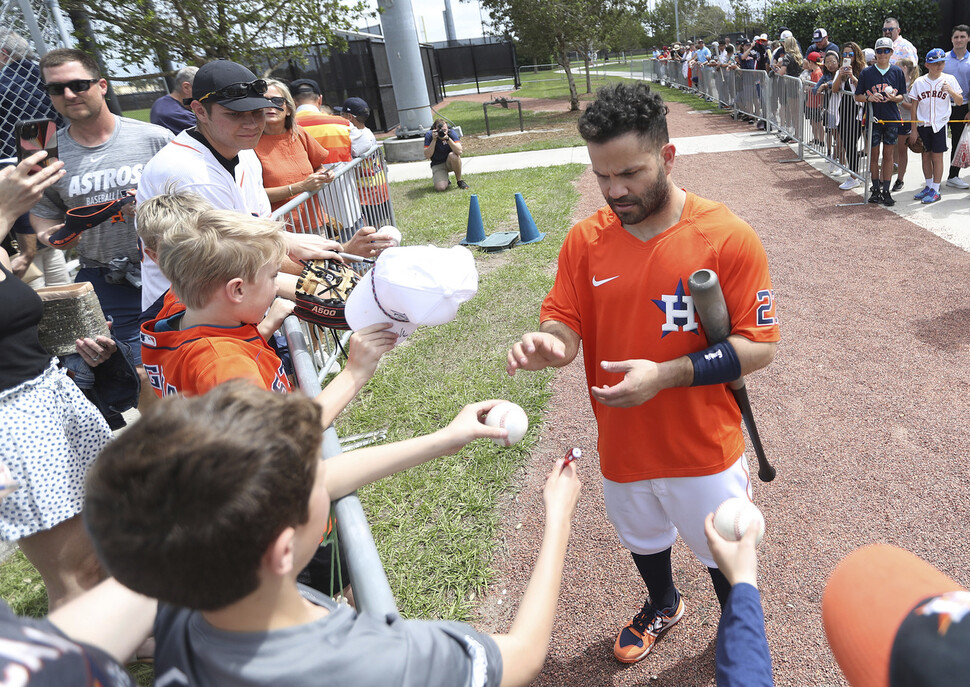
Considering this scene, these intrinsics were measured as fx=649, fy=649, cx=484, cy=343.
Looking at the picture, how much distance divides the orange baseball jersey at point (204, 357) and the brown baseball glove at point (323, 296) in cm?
31

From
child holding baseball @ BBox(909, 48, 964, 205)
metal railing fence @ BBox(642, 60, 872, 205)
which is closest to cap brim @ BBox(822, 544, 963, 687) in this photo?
metal railing fence @ BBox(642, 60, 872, 205)

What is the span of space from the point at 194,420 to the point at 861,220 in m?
9.24

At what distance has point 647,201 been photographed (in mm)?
2176

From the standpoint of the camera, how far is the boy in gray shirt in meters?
0.99

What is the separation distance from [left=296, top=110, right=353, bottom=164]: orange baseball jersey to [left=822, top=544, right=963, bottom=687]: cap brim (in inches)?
253

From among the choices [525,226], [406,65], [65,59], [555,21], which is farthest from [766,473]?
[555,21]

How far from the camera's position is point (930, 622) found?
933 millimetres

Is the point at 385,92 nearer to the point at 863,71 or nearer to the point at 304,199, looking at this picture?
the point at 863,71

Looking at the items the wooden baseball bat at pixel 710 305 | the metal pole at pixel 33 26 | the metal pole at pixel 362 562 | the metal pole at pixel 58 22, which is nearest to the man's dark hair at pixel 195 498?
the metal pole at pixel 362 562

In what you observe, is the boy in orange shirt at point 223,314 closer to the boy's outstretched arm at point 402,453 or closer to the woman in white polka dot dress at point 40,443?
the boy's outstretched arm at point 402,453

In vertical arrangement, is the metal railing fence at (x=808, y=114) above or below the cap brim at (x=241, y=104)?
below

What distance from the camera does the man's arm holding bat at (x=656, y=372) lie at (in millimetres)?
2025

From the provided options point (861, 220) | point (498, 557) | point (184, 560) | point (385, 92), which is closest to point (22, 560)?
point (498, 557)

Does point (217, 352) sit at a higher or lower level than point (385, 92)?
lower
